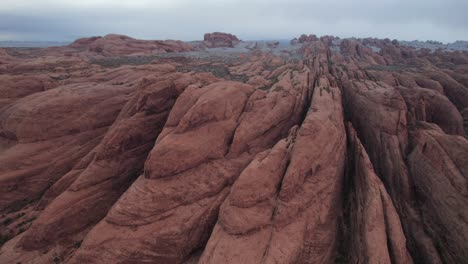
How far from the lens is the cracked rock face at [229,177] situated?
52.6ft

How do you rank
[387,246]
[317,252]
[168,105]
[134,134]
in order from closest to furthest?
[387,246], [317,252], [134,134], [168,105]

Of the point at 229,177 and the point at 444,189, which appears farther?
the point at 229,177

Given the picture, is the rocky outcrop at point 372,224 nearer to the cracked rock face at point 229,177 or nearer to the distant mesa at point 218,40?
the cracked rock face at point 229,177

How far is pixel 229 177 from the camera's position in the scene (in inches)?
787

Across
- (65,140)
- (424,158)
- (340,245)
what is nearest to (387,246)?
(340,245)

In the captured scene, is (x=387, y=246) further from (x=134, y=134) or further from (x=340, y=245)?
(x=134, y=134)

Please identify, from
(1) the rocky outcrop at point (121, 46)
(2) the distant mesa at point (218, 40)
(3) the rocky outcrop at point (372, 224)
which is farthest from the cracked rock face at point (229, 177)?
(2) the distant mesa at point (218, 40)

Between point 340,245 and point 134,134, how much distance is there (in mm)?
20777

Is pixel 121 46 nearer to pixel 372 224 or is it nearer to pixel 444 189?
pixel 372 224

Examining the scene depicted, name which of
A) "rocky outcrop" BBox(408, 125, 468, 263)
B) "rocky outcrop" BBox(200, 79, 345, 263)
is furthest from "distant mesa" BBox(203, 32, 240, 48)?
"rocky outcrop" BBox(408, 125, 468, 263)

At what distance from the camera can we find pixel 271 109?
24953mm

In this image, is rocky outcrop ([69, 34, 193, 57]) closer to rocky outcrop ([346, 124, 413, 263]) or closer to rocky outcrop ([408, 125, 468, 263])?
rocky outcrop ([346, 124, 413, 263])

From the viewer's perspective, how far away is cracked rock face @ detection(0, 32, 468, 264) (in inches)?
631

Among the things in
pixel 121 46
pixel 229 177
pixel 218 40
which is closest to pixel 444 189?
pixel 229 177
